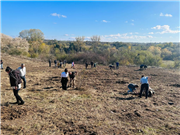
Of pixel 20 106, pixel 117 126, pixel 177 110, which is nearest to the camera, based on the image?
pixel 117 126

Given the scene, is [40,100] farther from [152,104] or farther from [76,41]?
[76,41]

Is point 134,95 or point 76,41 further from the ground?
point 76,41

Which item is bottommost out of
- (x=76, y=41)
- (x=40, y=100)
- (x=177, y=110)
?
(x=177, y=110)

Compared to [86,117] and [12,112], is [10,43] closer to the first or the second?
[12,112]

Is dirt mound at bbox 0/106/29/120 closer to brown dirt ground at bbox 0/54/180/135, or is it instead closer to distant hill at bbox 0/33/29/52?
brown dirt ground at bbox 0/54/180/135

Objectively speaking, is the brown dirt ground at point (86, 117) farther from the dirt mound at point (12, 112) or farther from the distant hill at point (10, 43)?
the distant hill at point (10, 43)

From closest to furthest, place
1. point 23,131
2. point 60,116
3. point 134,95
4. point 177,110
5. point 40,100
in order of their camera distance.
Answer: point 23,131 < point 60,116 < point 177,110 < point 40,100 < point 134,95

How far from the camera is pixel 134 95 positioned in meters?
7.25

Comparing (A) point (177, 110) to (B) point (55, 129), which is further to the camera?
(A) point (177, 110)

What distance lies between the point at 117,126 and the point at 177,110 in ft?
12.0

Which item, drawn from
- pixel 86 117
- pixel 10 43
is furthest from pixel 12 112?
pixel 10 43

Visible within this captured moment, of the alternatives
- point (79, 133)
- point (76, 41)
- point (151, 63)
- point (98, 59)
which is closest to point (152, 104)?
point (79, 133)

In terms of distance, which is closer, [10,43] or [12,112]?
[12,112]

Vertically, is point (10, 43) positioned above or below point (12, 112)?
above
